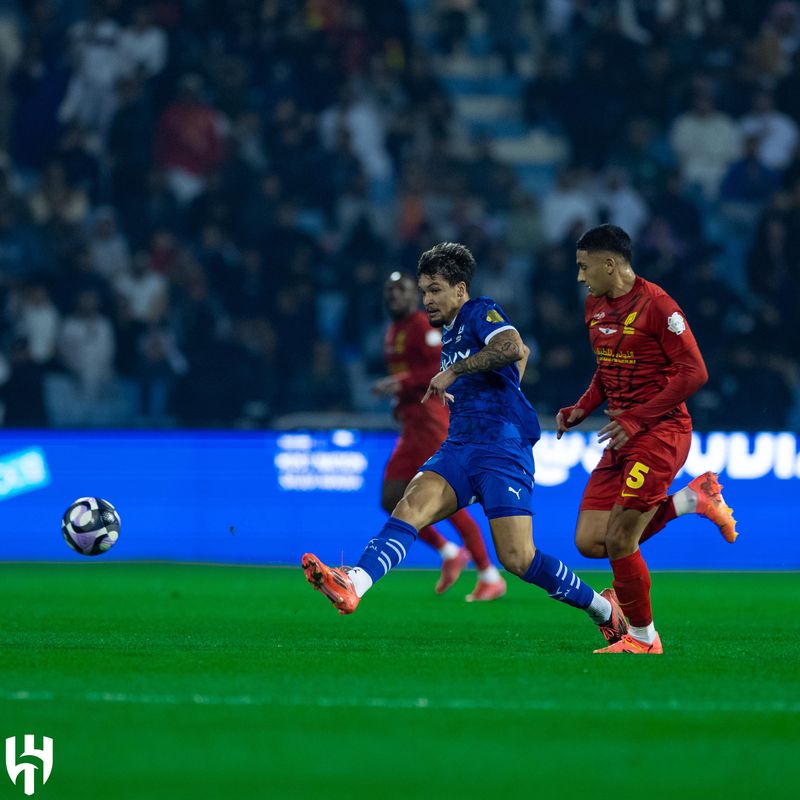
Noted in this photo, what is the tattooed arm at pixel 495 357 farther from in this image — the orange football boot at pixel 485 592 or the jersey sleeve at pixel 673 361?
the orange football boot at pixel 485 592

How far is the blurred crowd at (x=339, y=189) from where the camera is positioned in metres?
16.9

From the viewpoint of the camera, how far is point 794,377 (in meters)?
17.1

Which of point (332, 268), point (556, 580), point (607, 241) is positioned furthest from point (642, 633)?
point (332, 268)

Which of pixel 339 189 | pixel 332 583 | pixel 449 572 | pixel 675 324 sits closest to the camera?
pixel 332 583

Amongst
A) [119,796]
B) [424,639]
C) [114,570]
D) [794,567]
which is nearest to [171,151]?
[114,570]

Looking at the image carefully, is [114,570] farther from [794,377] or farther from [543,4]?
[543,4]

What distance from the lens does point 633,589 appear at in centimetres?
799

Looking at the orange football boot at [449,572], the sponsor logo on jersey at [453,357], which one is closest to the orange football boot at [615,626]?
the sponsor logo on jersey at [453,357]

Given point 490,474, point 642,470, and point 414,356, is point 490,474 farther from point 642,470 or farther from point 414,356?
point 414,356

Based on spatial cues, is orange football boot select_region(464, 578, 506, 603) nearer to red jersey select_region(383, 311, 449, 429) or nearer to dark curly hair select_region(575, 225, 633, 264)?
red jersey select_region(383, 311, 449, 429)

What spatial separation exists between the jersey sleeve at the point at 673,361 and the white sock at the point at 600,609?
0.85 metres

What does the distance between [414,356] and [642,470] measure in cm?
373

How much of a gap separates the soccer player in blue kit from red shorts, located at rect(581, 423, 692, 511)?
1.31ft

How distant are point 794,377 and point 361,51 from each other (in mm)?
6642
